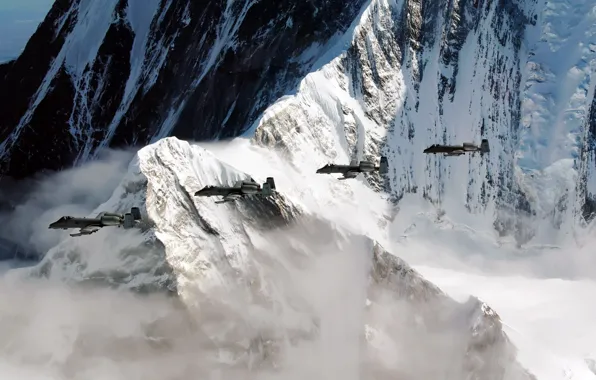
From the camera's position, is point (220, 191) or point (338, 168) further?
point (338, 168)

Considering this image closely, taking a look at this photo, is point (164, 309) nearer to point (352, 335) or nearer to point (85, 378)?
point (85, 378)

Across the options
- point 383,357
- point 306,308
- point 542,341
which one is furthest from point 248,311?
point 542,341

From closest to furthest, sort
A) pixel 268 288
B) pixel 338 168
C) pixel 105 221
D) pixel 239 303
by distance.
Result: pixel 105 221, pixel 338 168, pixel 239 303, pixel 268 288

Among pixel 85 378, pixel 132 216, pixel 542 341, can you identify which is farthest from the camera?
pixel 542 341

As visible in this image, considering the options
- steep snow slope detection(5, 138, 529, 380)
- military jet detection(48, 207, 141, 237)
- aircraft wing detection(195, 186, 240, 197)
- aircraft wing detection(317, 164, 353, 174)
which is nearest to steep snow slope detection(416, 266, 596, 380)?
steep snow slope detection(5, 138, 529, 380)

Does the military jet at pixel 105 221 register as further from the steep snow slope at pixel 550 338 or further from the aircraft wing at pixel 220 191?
the steep snow slope at pixel 550 338

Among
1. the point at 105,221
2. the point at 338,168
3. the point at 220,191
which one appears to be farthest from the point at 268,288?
the point at 105,221

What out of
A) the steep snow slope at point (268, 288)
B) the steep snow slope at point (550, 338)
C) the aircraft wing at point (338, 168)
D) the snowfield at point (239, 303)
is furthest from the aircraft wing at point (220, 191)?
the steep snow slope at point (550, 338)

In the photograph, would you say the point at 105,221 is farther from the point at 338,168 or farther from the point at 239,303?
the point at 239,303
